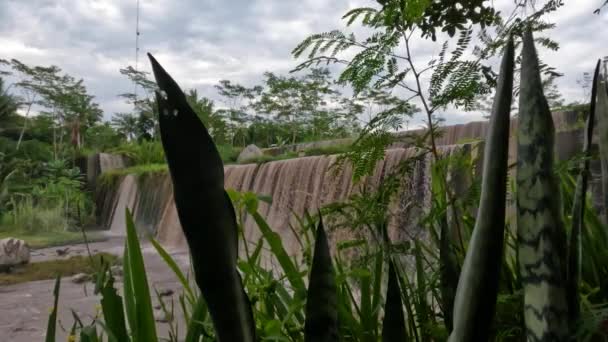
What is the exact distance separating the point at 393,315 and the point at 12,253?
6264mm

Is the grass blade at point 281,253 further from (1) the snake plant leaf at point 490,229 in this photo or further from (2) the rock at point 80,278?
(2) the rock at point 80,278

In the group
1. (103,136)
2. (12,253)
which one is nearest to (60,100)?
(103,136)

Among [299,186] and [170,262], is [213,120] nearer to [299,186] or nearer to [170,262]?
[299,186]

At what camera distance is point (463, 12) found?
98cm

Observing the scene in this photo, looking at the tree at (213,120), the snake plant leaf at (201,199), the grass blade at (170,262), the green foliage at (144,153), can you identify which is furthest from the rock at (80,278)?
the tree at (213,120)

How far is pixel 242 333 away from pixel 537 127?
0.34 metres

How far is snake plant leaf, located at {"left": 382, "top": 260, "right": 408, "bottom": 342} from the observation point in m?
0.58

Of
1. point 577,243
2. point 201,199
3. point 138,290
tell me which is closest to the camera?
point 201,199

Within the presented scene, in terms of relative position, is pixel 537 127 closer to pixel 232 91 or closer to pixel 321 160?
Answer: pixel 321 160

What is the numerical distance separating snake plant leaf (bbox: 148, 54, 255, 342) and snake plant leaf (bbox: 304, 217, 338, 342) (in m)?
0.15

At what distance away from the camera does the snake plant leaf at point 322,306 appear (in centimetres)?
59

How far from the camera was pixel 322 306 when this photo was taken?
1.98 ft

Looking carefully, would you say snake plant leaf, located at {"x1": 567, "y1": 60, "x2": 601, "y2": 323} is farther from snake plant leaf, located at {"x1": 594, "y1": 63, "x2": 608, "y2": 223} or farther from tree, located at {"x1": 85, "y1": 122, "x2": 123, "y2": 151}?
tree, located at {"x1": 85, "y1": 122, "x2": 123, "y2": 151}

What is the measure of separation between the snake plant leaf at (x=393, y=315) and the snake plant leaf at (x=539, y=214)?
15 centimetres
